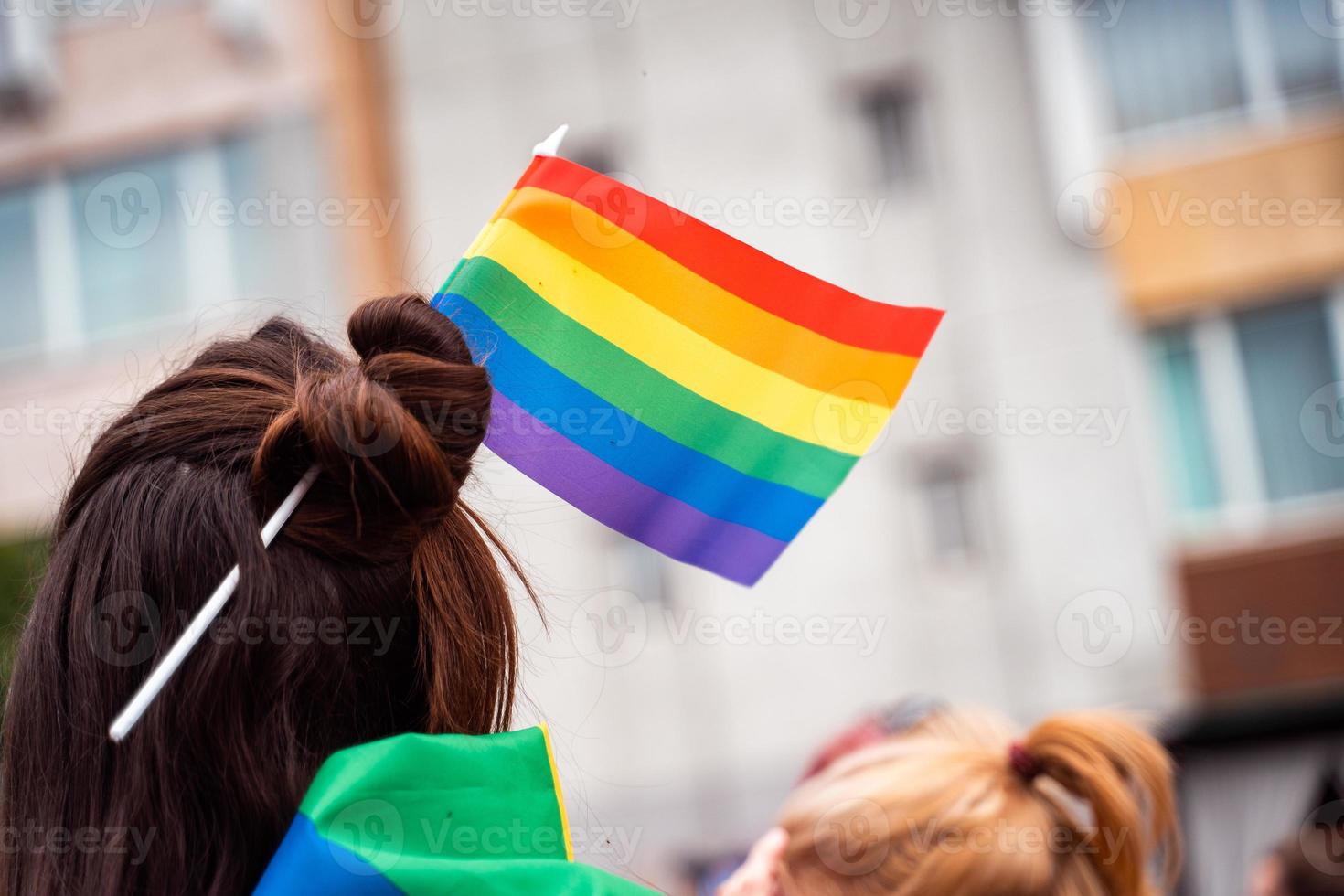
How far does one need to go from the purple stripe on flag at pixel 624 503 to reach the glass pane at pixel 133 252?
31.3 ft

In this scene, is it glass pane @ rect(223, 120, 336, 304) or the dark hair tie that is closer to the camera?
the dark hair tie

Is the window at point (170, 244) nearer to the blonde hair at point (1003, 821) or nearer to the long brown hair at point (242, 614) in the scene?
the blonde hair at point (1003, 821)

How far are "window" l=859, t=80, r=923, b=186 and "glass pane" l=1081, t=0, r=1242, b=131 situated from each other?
1388 mm

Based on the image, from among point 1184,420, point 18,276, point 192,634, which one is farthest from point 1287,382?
point 192,634

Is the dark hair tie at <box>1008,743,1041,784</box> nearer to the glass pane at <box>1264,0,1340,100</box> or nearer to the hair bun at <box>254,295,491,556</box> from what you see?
the hair bun at <box>254,295,491,556</box>

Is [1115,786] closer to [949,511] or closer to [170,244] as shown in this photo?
[949,511]

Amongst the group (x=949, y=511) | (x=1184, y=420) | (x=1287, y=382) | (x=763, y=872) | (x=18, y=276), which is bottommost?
(x=949, y=511)

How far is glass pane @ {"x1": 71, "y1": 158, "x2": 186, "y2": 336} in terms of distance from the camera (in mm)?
10469

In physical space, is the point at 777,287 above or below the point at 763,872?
above

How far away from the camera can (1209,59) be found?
9.74 meters

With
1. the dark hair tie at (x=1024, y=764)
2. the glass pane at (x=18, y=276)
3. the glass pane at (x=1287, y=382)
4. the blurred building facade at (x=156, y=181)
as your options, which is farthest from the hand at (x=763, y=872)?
the glass pane at (x=18, y=276)

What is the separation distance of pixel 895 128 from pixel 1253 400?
327 centimetres

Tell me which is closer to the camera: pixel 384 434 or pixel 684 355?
pixel 384 434

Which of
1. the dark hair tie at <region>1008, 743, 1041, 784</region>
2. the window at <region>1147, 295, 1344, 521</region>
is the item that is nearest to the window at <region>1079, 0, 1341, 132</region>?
the window at <region>1147, 295, 1344, 521</region>
